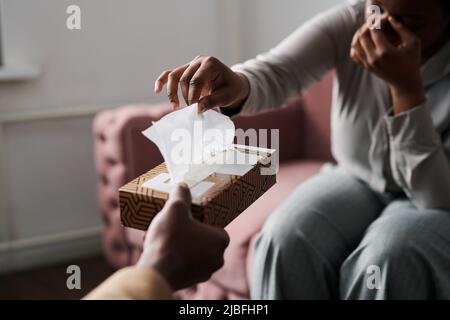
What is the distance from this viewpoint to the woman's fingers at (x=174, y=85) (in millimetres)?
758

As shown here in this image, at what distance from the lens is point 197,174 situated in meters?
0.70

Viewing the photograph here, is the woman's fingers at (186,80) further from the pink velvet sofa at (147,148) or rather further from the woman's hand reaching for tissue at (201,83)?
the pink velvet sofa at (147,148)

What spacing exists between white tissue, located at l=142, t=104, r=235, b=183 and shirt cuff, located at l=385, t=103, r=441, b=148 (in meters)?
0.35

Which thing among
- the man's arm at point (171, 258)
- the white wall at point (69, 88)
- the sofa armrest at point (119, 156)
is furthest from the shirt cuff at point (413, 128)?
the white wall at point (69, 88)

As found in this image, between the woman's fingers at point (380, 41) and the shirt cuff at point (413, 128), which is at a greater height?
the woman's fingers at point (380, 41)

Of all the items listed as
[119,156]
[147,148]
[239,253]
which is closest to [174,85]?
[239,253]

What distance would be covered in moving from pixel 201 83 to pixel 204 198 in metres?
0.19

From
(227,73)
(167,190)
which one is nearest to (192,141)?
(167,190)

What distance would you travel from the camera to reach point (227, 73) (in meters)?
0.84

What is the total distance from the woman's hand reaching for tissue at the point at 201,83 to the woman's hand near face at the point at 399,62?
9.4 inches

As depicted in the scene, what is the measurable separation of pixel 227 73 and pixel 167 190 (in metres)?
0.24

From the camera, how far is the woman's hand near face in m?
0.92

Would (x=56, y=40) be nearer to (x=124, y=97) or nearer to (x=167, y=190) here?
(x=124, y=97)

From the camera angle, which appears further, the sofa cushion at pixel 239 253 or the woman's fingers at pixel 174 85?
the sofa cushion at pixel 239 253
